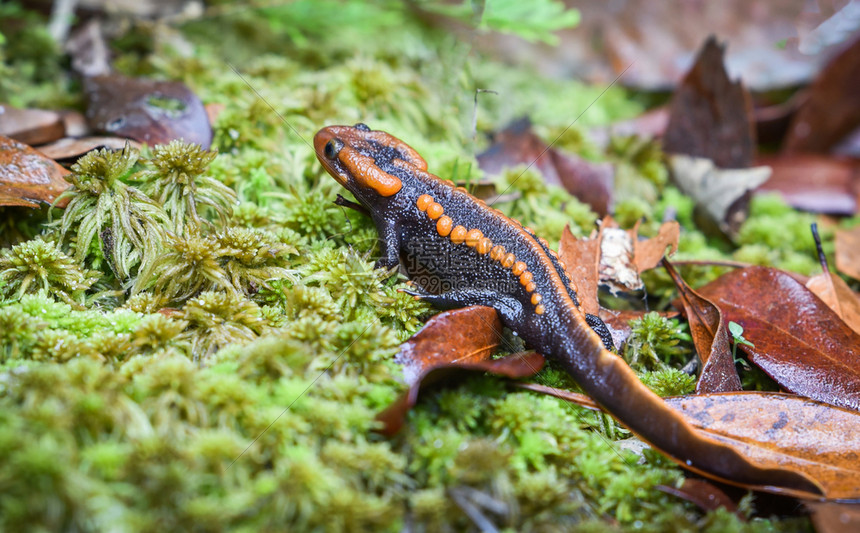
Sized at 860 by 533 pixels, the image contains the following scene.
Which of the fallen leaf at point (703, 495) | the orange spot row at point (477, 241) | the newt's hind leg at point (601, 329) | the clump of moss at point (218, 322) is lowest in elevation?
the fallen leaf at point (703, 495)

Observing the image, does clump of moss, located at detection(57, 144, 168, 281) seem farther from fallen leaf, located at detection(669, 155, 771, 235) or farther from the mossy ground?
fallen leaf, located at detection(669, 155, 771, 235)

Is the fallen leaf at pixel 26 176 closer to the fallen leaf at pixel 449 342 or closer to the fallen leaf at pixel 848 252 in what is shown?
the fallen leaf at pixel 449 342

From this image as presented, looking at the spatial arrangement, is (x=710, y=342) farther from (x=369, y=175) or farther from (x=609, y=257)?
(x=369, y=175)

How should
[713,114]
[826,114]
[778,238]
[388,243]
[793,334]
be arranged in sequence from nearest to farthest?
[793,334]
[388,243]
[778,238]
[713,114]
[826,114]

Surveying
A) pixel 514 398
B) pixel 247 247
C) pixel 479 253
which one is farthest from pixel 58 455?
pixel 479 253

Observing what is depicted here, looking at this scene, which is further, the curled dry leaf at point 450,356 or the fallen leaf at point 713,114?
the fallen leaf at point 713,114

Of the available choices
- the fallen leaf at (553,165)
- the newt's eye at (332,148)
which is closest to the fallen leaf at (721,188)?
the fallen leaf at (553,165)

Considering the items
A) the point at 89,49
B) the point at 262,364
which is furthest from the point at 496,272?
the point at 89,49
